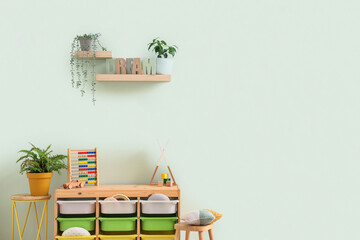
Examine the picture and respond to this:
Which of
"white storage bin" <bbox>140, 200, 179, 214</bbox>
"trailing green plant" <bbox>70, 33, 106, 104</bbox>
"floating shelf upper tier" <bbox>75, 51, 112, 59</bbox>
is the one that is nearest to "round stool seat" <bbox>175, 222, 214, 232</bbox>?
"white storage bin" <bbox>140, 200, 179, 214</bbox>

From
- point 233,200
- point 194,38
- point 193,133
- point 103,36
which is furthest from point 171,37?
point 233,200

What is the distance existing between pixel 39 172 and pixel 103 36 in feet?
4.57

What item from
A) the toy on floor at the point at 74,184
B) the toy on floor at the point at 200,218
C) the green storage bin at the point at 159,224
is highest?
the toy on floor at the point at 74,184

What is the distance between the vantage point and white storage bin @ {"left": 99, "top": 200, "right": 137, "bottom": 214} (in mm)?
3748

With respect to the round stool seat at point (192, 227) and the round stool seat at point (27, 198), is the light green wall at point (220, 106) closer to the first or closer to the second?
the round stool seat at point (27, 198)

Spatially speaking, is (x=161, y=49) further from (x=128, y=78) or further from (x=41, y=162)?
(x=41, y=162)

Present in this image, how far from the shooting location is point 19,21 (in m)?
4.16

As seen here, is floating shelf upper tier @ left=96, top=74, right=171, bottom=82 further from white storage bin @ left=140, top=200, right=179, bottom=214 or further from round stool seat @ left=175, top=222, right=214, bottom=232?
round stool seat @ left=175, top=222, right=214, bottom=232

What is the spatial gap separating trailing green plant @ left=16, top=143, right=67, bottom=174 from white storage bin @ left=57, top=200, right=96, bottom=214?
0.36 m

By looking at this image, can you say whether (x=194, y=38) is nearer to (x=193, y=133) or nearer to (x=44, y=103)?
(x=193, y=133)

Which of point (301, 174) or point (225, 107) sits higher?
point (225, 107)

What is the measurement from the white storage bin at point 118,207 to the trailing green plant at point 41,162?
21.5 inches

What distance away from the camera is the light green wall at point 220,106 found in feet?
13.6

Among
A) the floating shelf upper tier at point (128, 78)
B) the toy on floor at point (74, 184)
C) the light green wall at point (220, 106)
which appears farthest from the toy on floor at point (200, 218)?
the floating shelf upper tier at point (128, 78)
